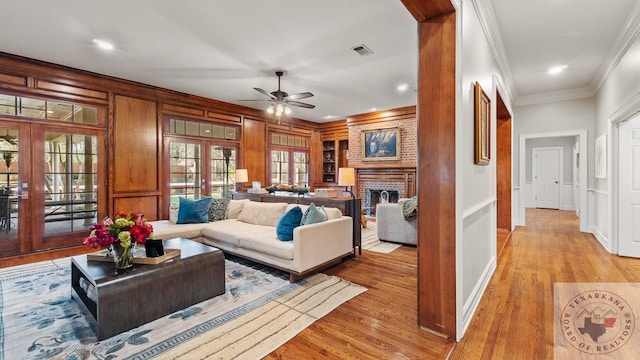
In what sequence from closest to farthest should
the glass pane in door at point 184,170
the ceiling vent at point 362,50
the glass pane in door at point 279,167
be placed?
the ceiling vent at point 362,50 → the glass pane in door at point 184,170 → the glass pane in door at point 279,167

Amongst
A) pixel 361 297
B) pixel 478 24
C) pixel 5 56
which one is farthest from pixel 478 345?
pixel 5 56

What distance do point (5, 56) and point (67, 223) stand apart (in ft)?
7.94

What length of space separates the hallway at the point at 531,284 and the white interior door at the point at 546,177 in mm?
3920

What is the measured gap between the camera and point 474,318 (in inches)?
92.7

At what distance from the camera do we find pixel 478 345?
6.52 ft

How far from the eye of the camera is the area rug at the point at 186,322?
1949mm

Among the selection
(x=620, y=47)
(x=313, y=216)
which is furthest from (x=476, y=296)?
(x=620, y=47)

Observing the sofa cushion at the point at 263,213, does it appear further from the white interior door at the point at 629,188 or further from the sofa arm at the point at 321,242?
the white interior door at the point at 629,188

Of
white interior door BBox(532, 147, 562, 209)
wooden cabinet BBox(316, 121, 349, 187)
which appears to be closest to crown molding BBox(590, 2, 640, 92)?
white interior door BBox(532, 147, 562, 209)

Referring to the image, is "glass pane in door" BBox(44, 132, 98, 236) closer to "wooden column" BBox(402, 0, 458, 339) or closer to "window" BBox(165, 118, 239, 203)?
"window" BBox(165, 118, 239, 203)

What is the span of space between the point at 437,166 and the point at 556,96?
217 inches

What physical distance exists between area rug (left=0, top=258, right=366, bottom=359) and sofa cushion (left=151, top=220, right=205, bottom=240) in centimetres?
103

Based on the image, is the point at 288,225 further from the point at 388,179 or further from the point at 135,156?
the point at 388,179

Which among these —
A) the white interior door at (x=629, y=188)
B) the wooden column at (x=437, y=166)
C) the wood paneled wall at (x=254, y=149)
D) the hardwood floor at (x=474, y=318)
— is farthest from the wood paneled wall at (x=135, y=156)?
the white interior door at (x=629, y=188)
